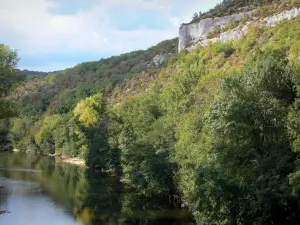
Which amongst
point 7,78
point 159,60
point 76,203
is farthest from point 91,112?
point 159,60

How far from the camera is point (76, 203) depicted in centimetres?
4456

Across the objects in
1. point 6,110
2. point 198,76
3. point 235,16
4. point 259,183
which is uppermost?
point 235,16

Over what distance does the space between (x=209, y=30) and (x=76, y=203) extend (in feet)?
324

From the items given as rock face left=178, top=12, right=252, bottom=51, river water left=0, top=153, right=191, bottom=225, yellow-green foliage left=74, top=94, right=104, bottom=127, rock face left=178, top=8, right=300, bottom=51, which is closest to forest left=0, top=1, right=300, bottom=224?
river water left=0, top=153, right=191, bottom=225

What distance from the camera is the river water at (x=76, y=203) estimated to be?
3691 cm

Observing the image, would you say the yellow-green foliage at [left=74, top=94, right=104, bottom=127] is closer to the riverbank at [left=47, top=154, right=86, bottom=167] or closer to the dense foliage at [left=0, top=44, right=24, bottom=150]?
the riverbank at [left=47, top=154, right=86, bottom=167]

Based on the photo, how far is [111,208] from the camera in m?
42.1

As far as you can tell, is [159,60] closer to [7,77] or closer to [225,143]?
[7,77]

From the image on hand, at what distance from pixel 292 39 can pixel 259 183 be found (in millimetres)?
52525

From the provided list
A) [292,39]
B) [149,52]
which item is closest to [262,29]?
[292,39]

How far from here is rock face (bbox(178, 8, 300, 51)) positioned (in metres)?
98.3

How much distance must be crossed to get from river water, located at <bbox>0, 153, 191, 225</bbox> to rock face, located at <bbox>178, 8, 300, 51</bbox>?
194 ft

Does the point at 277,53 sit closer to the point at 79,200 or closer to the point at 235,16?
the point at 79,200

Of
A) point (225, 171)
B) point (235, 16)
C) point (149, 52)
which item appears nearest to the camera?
point (225, 171)
